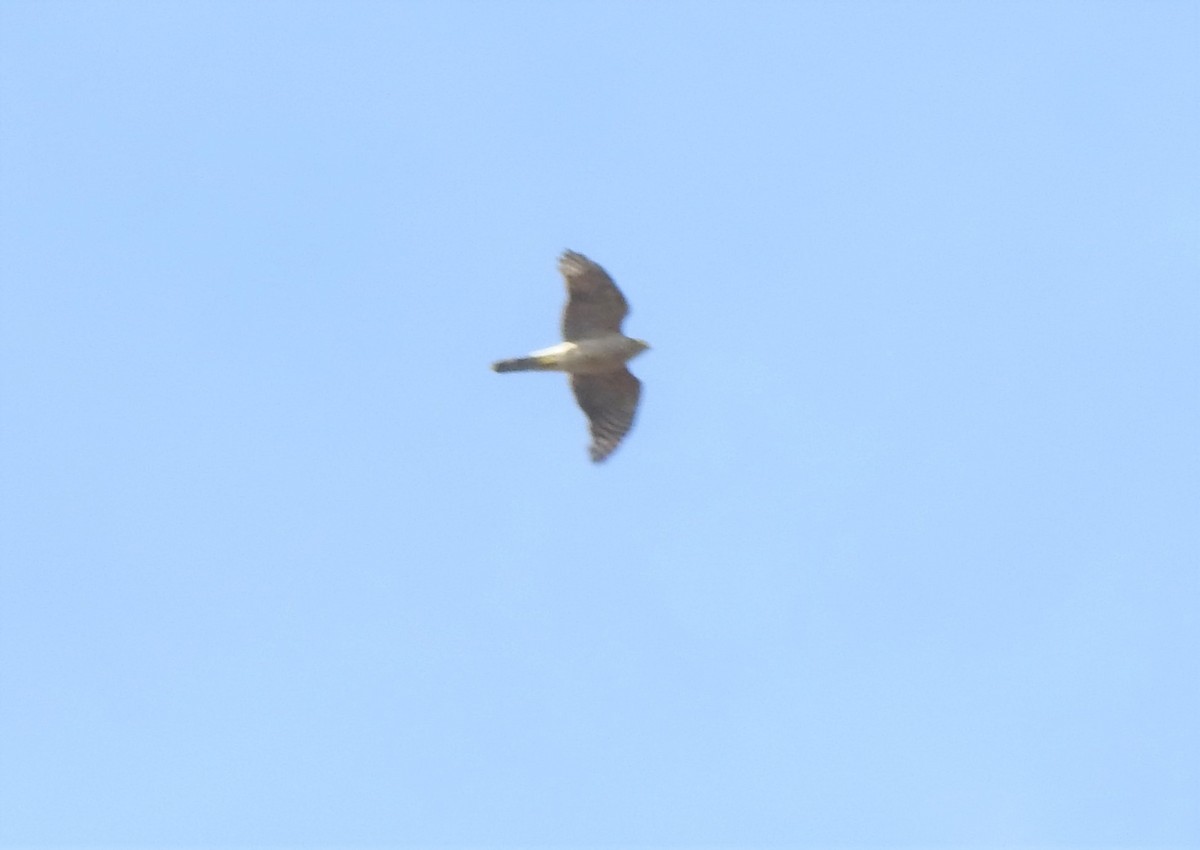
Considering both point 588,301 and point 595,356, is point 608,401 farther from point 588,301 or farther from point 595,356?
point 588,301

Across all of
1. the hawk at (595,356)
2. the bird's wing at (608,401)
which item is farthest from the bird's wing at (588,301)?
the bird's wing at (608,401)

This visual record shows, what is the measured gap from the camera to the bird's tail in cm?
4434

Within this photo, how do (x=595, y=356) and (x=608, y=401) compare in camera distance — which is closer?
(x=595, y=356)

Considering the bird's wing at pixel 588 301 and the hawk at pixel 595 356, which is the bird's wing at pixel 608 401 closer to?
the hawk at pixel 595 356

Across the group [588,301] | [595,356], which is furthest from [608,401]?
[588,301]

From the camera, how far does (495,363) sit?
4469cm

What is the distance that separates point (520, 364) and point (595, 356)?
1135mm

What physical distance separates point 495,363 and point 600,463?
2090mm

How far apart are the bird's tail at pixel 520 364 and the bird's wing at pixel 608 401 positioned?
1.91ft

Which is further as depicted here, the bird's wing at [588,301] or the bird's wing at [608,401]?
the bird's wing at [608,401]

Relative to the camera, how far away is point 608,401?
44.8m

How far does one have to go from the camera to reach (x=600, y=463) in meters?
44.4

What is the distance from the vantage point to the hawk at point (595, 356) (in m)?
43.9

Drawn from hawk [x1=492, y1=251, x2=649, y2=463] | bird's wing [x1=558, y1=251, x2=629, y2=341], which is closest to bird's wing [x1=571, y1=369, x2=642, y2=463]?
hawk [x1=492, y1=251, x2=649, y2=463]
